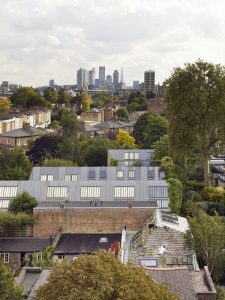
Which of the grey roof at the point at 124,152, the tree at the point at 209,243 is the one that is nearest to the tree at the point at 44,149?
the grey roof at the point at 124,152

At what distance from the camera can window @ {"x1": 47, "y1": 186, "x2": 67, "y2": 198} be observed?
35.5m

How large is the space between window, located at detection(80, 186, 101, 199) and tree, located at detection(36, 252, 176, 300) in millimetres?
19681

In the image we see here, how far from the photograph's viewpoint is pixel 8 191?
36.0 meters

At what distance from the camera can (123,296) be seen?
14570 millimetres

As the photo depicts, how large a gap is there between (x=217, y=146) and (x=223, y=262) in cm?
2008

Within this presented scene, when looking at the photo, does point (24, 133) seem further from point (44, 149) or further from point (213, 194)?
point (213, 194)

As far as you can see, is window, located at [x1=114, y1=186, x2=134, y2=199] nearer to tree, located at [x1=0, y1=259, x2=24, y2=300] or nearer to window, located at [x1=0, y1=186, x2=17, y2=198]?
window, located at [x1=0, y1=186, x2=17, y2=198]

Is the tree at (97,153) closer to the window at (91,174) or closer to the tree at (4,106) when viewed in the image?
the window at (91,174)

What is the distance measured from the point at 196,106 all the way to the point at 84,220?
1516 cm

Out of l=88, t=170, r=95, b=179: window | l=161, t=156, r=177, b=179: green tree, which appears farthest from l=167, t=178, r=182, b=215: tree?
l=88, t=170, r=95, b=179: window

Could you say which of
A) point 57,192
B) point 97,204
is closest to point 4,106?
point 57,192

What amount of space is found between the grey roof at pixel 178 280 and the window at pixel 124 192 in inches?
598

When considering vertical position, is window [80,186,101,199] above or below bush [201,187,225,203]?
above

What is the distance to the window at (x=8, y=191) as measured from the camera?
3583 cm
